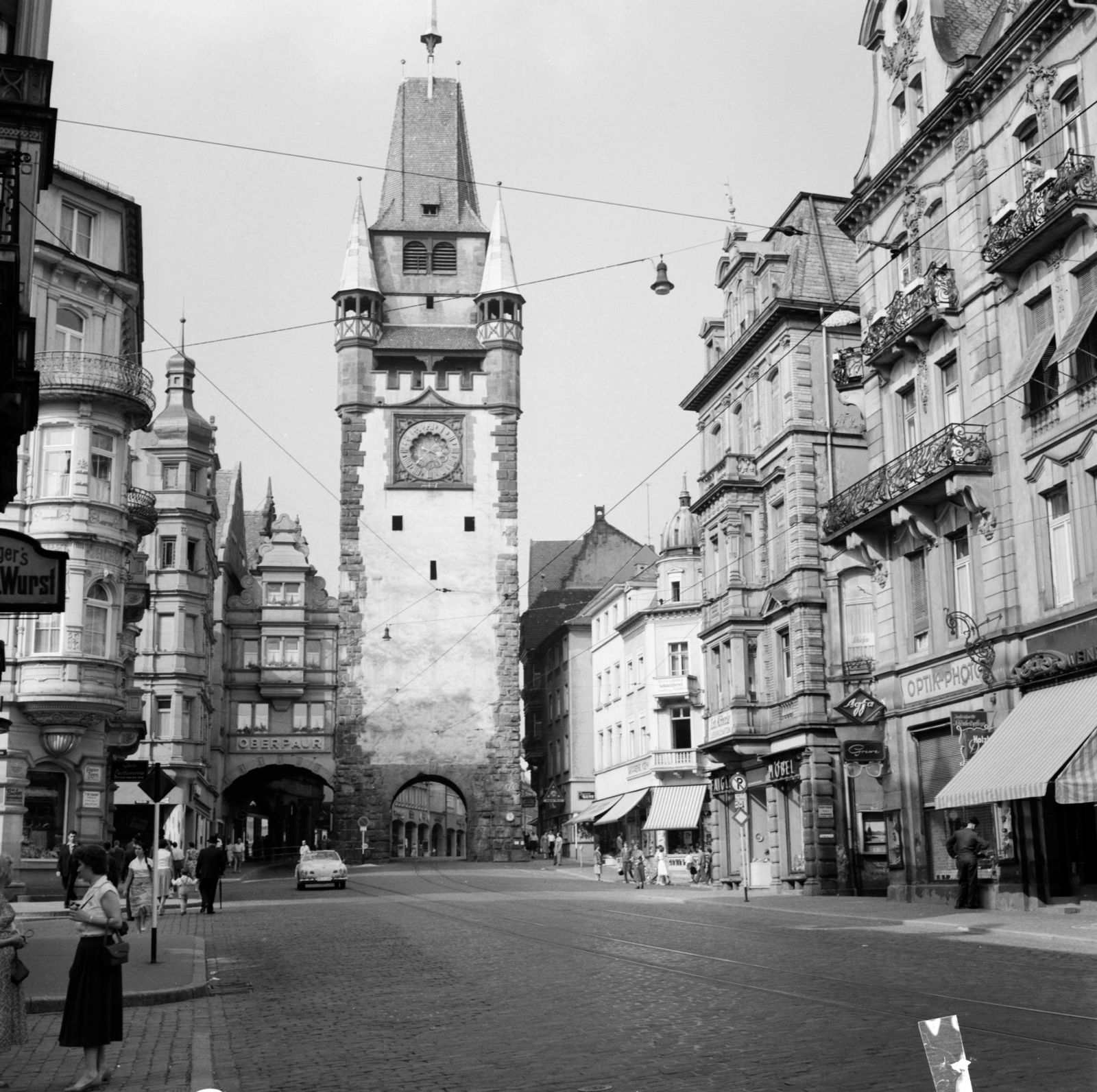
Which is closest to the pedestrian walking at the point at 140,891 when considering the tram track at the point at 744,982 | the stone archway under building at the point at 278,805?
the tram track at the point at 744,982

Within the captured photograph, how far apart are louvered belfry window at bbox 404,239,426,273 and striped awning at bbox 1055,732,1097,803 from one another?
5999 cm

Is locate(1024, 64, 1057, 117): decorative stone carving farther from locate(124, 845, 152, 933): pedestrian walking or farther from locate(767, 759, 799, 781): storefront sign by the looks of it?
locate(124, 845, 152, 933): pedestrian walking

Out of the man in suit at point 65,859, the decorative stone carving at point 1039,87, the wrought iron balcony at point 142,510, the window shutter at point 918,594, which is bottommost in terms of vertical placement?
the man in suit at point 65,859

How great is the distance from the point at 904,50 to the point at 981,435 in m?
8.93

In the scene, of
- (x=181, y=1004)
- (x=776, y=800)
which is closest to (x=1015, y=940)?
(x=181, y=1004)

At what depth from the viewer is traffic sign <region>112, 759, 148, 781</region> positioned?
113 feet

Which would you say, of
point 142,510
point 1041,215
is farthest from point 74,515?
point 1041,215

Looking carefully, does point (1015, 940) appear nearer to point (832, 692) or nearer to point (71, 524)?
point (832, 692)

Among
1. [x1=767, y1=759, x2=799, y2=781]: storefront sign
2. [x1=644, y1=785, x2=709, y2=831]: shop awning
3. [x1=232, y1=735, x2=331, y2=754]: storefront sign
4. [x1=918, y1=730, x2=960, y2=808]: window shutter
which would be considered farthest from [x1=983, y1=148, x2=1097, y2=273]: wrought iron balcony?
[x1=232, y1=735, x2=331, y2=754]: storefront sign

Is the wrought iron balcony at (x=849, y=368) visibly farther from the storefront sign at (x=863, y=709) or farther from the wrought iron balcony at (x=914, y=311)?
the storefront sign at (x=863, y=709)

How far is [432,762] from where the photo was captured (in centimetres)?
7206

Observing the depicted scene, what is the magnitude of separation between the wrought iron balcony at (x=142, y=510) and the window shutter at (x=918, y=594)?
2091cm

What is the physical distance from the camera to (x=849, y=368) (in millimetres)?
33719

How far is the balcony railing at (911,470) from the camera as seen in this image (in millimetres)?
27469
